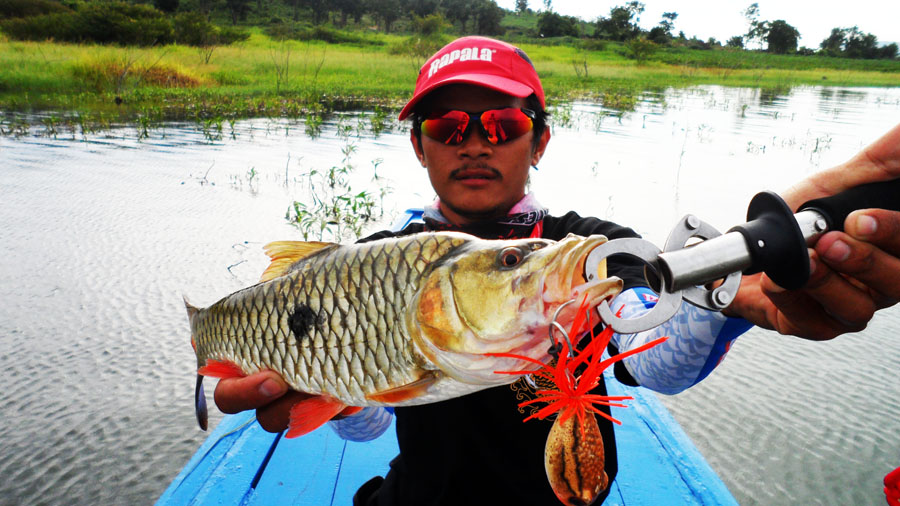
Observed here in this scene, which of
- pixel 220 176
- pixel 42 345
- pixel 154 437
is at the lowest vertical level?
pixel 154 437

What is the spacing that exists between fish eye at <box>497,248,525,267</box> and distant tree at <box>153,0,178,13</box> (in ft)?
175

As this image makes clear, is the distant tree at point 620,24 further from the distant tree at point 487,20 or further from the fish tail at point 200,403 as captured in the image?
the fish tail at point 200,403

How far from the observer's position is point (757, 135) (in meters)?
11.1

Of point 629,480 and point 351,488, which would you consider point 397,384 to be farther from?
point 629,480

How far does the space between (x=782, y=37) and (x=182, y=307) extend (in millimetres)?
83589

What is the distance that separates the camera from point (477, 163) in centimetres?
190

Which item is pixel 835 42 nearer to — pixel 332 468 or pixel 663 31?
pixel 663 31

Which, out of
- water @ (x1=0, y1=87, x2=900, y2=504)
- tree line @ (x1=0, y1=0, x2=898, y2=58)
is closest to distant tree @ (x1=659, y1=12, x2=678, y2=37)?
tree line @ (x1=0, y1=0, x2=898, y2=58)

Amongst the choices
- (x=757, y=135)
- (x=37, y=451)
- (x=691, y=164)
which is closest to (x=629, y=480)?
(x=37, y=451)

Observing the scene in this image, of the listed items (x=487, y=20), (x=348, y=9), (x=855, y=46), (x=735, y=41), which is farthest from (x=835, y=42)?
(x=348, y=9)

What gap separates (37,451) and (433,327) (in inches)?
109

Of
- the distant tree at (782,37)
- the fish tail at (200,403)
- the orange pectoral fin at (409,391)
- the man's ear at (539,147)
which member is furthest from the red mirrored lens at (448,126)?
the distant tree at (782,37)

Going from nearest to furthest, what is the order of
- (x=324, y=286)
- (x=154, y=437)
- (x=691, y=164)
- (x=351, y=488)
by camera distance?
(x=324, y=286), (x=351, y=488), (x=154, y=437), (x=691, y=164)

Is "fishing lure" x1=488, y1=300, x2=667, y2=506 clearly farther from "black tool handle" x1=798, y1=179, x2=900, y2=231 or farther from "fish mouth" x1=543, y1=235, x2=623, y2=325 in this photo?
"black tool handle" x1=798, y1=179, x2=900, y2=231
